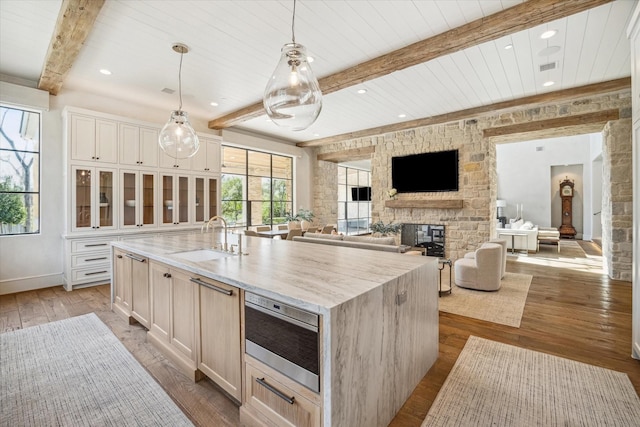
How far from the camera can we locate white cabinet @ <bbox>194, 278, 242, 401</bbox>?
1.67m

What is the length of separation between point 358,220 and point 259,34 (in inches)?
338

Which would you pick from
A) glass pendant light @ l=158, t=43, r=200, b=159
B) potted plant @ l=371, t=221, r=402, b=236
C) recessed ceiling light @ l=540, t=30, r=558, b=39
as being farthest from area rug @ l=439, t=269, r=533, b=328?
glass pendant light @ l=158, t=43, r=200, b=159

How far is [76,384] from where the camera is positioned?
2037 millimetres

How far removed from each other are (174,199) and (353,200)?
22.4ft

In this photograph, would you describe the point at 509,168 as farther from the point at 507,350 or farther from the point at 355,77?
the point at 507,350

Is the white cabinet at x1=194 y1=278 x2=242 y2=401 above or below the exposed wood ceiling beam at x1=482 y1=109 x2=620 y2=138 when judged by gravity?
below

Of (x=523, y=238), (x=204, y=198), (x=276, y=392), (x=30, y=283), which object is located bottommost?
(x=30, y=283)

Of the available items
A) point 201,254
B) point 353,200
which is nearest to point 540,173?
point 353,200

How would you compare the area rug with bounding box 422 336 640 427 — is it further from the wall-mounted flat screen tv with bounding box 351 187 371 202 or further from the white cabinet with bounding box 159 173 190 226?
the wall-mounted flat screen tv with bounding box 351 187 371 202

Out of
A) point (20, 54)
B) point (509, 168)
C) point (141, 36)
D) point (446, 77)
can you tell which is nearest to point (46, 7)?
point (141, 36)

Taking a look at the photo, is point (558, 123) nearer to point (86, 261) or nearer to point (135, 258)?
point (135, 258)

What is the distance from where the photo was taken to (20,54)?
3.44 metres

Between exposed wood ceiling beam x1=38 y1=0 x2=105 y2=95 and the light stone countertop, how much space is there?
207cm

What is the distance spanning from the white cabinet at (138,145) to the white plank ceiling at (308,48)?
1.80ft
